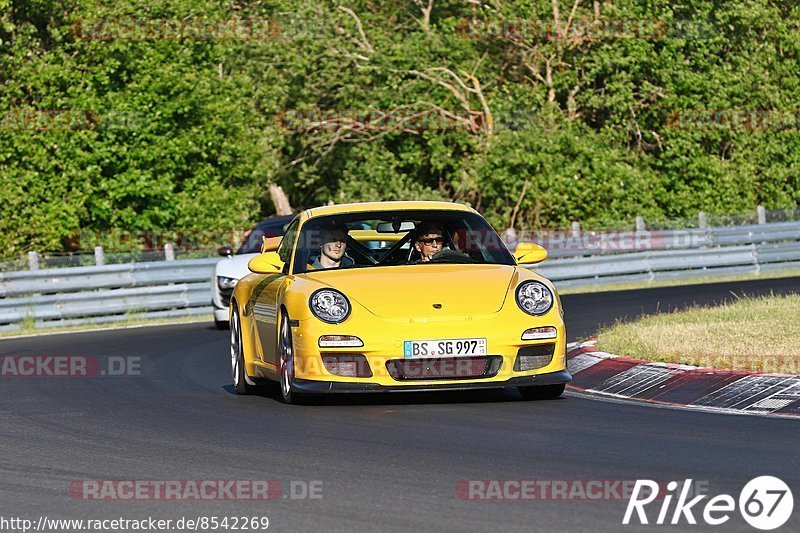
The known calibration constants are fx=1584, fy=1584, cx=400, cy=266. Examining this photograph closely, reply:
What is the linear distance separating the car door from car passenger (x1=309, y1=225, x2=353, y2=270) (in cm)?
24

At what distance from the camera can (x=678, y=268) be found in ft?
97.9

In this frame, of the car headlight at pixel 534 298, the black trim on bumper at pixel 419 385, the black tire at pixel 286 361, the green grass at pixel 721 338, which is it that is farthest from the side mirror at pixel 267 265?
the green grass at pixel 721 338

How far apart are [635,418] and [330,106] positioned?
31136mm

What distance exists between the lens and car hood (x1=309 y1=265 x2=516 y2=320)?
33.6 ft

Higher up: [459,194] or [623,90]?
[623,90]

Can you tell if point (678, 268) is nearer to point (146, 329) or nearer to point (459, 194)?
point (459, 194)

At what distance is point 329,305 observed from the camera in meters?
10.4

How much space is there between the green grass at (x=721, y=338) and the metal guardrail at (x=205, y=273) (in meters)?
→ 11.6

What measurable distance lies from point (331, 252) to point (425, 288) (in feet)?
3.90

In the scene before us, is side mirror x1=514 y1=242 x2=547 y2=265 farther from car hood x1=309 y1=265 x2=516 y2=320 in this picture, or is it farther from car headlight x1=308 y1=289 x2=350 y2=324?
car headlight x1=308 y1=289 x2=350 y2=324

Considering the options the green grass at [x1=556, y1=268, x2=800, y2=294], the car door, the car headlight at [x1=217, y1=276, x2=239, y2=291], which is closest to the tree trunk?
the green grass at [x1=556, y1=268, x2=800, y2=294]

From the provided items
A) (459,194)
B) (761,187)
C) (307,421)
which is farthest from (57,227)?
(307,421)

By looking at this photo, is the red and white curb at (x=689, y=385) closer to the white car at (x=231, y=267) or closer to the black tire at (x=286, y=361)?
the black tire at (x=286, y=361)

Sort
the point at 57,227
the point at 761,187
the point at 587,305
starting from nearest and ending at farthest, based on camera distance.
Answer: the point at 587,305, the point at 57,227, the point at 761,187
